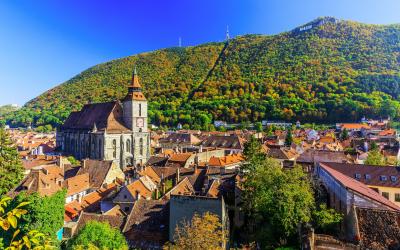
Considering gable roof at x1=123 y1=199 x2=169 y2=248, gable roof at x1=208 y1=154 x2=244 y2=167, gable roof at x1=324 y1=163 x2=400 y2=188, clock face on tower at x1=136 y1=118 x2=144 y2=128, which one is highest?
clock face on tower at x1=136 y1=118 x2=144 y2=128

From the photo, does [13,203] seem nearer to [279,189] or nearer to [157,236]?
[157,236]

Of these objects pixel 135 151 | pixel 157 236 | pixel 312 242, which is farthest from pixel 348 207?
pixel 135 151

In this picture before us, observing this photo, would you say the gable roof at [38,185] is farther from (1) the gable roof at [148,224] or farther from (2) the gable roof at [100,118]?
(2) the gable roof at [100,118]

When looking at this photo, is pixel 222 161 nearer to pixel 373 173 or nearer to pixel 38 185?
pixel 373 173

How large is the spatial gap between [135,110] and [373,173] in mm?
49798

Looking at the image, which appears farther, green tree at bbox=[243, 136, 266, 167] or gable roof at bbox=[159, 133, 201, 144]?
gable roof at bbox=[159, 133, 201, 144]

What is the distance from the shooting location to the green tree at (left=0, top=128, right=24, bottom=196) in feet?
132

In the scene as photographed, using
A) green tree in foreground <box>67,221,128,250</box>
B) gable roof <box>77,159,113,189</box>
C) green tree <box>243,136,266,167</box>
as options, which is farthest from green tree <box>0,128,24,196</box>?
green tree <box>243,136,266,167</box>

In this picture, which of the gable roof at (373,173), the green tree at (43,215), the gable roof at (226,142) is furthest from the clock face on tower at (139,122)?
the gable roof at (373,173)

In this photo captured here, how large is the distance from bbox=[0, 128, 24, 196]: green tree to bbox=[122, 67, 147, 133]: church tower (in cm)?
2823

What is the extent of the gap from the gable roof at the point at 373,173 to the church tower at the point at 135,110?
44859 millimetres

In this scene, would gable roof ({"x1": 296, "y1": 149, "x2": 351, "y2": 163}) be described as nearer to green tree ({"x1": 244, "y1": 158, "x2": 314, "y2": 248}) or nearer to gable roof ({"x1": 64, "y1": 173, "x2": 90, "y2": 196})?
green tree ({"x1": 244, "y1": 158, "x2": 314, "y2": 248})

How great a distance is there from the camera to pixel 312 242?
23094 millimetres

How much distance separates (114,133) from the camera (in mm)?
Answer: 68250
